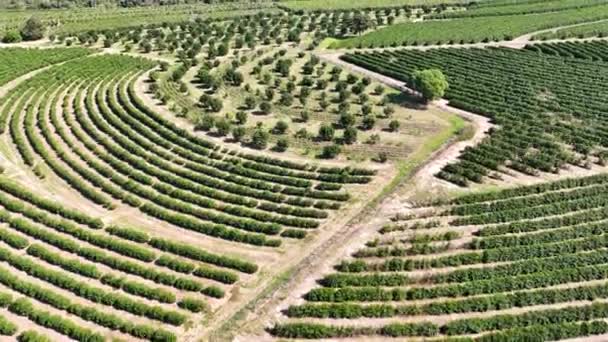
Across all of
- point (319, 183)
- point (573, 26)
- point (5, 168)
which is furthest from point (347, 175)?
point (573, 26)

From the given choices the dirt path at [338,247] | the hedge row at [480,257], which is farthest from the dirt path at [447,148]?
the hedge row at [480,257]

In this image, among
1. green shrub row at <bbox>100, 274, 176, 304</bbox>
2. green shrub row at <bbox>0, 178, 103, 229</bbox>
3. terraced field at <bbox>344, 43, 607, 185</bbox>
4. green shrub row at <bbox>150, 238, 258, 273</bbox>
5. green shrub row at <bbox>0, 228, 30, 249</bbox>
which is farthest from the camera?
terraced field at <bbox>344, 43, 607, 185</bbox>

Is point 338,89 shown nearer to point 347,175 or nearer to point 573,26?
point 347,175

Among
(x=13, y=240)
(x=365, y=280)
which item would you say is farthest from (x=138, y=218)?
(x=365, y=280)

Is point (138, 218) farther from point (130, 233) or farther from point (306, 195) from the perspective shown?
point (306, 195)

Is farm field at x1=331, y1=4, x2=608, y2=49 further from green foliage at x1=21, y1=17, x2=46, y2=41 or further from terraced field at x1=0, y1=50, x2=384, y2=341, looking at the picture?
green foliage at x1=21, y1=17, x2=46, y2=41

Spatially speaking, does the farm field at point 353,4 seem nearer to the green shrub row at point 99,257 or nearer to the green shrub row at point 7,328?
the green shrub row at point 99,257

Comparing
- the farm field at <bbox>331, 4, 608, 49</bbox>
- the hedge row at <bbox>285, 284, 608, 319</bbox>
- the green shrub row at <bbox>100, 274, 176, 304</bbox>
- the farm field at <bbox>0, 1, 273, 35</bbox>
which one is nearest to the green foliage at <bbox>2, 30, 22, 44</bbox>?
the farm field at <bbox>0, 1, 273, 35</bbox>
